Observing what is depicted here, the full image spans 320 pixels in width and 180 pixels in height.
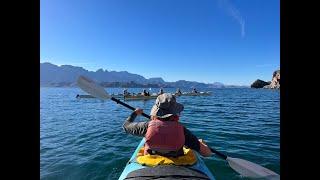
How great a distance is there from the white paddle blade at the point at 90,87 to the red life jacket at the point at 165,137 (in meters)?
4.19

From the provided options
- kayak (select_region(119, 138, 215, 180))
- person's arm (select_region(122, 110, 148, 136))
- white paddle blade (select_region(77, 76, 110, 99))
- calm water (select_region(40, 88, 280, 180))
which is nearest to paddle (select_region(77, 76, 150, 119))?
white paddle blade (select_region(77, 76, 110, 99))

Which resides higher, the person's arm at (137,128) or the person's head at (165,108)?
the person's head at (165,108)

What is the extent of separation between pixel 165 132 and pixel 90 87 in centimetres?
449

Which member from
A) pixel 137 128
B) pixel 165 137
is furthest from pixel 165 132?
pixel 137 128

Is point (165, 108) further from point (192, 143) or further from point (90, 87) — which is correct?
point (90, 87)

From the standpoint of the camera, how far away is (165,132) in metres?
5.44

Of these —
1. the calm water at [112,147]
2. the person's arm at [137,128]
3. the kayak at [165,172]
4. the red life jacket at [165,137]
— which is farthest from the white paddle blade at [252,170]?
the person's arm at [137,128]

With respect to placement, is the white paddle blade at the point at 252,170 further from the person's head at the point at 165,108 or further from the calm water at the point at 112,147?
the person's head at the point at 165,108

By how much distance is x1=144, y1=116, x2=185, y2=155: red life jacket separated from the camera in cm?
543

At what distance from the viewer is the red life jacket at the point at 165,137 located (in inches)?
214
